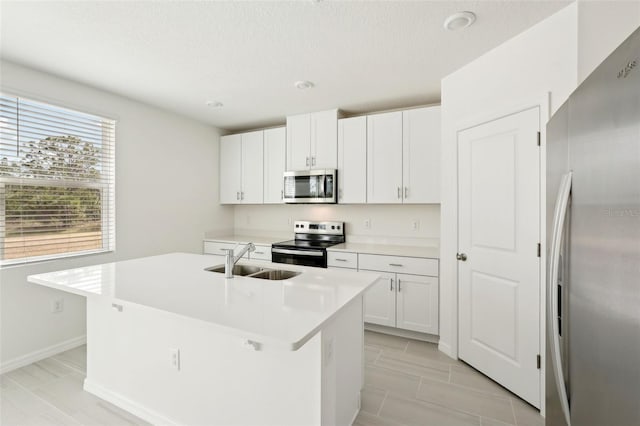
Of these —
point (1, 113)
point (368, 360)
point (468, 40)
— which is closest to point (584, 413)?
point (368, 360)

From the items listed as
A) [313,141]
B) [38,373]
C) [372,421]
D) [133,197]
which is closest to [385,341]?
[372,421]

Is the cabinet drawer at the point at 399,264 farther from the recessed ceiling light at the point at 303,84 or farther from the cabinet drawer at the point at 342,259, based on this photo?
the recessed ceiling light at the point at 303,84

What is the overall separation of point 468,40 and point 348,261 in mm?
2219

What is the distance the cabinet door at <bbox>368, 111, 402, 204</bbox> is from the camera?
130 inches

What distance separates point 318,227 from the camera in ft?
13.4

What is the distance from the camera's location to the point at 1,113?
2.39 m

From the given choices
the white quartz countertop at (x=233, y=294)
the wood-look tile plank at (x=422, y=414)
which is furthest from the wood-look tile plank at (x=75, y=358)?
the wood-look tile plank at (x=422, y=414)

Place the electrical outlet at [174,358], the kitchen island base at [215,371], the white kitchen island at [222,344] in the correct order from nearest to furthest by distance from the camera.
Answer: the white kitchen island at [222,344], the kitchen island base at [215,371], the electrical outlet at [174,358]

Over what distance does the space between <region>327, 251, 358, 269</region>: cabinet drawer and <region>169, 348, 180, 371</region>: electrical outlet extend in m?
1.88

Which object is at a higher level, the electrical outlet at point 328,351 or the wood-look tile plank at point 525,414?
the electrical outlet at point 328,351

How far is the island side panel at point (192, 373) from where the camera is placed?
4.74ft

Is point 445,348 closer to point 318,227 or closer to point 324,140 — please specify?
point 318,227

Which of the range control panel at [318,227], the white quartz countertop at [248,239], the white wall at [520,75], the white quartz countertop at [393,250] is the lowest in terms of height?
the white quartz countertop at [393,250]

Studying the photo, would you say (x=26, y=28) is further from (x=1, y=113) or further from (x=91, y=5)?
(x=1, y=113)
